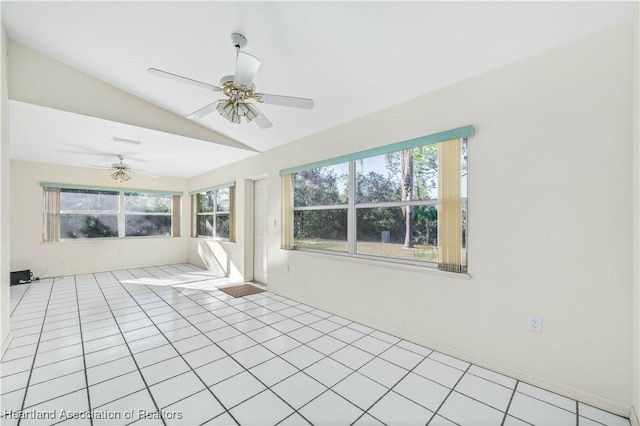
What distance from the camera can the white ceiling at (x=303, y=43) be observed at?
6.06ft

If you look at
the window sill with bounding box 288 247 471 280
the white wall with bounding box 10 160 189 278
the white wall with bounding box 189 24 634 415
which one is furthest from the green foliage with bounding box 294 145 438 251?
the white wall with bounding box 10 160 189 278

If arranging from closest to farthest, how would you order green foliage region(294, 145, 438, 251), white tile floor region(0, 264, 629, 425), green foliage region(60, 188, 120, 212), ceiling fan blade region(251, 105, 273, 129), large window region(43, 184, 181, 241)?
1. white tile floor region(0, 264, 629, 425)
2. ceiling fan blade region(251, 105, 273, 129)
3. green foliage region(294, 145, 438, 251)
4. large window region(43, 184, 181, 241)
5. green foliage region(60, 188, 120, 212)

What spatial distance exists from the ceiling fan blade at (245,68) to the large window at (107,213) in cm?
604

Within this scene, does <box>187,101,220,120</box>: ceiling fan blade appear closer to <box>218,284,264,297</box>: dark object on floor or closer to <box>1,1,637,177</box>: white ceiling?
<box>1,1,637,177</box>: white ceiling

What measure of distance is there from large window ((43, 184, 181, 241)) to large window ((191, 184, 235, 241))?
59 centimetres

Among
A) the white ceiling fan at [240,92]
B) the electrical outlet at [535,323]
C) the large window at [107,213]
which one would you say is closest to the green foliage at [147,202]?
the large window at [107,213]

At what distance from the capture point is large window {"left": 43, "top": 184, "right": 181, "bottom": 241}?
5.64 m

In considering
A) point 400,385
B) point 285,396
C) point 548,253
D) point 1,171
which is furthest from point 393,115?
point 1,171

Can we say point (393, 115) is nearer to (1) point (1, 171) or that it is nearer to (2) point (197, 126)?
(2) point (197, 126)

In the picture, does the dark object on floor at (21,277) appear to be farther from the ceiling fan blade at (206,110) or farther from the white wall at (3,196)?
the ceiling fan blade at (206,110)

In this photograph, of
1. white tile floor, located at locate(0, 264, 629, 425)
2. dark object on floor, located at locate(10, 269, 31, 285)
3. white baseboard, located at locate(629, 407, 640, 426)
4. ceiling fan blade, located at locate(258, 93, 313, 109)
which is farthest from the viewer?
dark object on floor, located at locate(10, 269, 31, 285)

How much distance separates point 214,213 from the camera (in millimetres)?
6516

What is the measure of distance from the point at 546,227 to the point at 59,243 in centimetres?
803

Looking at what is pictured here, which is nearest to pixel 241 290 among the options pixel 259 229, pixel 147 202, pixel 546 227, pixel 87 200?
pixel 259 229
